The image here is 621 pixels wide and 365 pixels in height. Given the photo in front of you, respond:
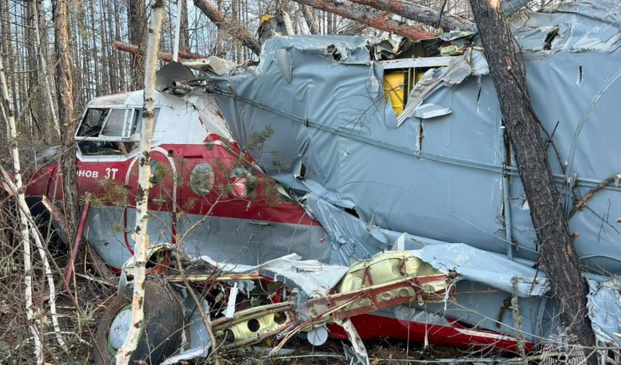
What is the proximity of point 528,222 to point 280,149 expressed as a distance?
304cm

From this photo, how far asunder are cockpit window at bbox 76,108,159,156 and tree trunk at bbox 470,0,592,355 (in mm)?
4404

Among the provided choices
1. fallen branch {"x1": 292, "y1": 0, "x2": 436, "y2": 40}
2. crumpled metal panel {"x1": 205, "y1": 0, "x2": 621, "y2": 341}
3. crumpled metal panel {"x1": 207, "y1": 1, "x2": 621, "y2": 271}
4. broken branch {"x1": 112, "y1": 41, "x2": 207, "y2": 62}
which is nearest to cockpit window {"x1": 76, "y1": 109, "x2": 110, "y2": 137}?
crumpled metal panel {"x1": 207, "y1": 1, "x2": 621, "y2": 271}

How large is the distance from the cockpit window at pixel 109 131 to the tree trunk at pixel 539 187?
440cm

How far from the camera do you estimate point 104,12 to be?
2755 centimetres

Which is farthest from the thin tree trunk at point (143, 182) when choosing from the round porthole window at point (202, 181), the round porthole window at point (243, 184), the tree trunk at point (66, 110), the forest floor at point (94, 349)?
the tree trunk at point (66, 110)

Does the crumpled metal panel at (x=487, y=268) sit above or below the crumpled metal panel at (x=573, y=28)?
below

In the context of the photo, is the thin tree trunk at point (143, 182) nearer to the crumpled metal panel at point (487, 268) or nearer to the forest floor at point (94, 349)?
the forest floor at point (94, 349)

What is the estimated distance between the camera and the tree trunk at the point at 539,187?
4.05 metres

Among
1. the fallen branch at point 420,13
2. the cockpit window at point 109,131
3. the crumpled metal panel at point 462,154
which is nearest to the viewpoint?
the crumpled metal panel at point 462,154

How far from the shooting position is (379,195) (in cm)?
543

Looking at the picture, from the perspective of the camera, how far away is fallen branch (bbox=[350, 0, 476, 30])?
23.0 feet

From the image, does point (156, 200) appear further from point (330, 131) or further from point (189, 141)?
point (330, 131)

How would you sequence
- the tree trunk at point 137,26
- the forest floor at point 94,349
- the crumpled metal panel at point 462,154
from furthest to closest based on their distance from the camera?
the tree trunk at point 137,26 → the forest floor at point 94,349 → the crumpled metal panel at point 462,154

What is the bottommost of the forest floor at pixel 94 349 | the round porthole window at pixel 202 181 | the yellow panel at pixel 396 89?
the forest floor at pixel 94 349
